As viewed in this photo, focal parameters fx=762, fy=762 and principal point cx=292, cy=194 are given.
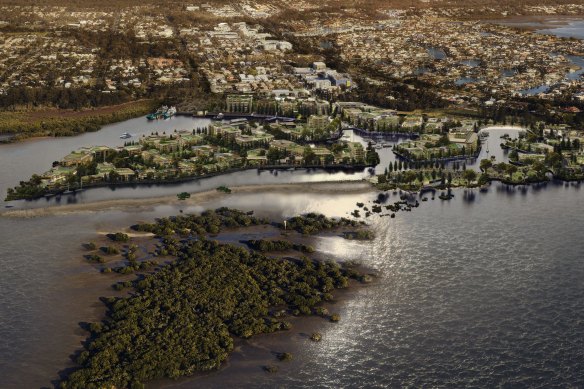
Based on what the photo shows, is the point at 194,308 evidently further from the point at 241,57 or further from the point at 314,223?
the point at 241,57

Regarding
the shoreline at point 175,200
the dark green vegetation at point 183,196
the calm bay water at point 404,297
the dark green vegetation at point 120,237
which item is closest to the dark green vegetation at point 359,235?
the calm bay water at point 404,297

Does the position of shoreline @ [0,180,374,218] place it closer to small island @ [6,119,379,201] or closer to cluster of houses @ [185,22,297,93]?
small island @ [6,119,379,201]

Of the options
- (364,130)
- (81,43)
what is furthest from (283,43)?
(364,130)

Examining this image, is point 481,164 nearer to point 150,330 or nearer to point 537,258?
point 537,258

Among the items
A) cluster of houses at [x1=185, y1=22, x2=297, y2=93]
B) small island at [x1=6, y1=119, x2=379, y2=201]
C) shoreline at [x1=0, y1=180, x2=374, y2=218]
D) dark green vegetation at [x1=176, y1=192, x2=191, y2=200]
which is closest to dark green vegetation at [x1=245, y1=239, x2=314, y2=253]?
shoreline at [x1=0, y1=180, x2=374, y2=218]

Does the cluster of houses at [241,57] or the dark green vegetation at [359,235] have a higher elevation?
the cluster of houses at [241,57]

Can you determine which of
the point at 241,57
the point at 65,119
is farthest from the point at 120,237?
the point at 241,57

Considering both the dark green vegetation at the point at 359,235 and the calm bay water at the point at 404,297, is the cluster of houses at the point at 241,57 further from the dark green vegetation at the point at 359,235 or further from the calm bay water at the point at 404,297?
the dark green vegetation at the point at 359,235
